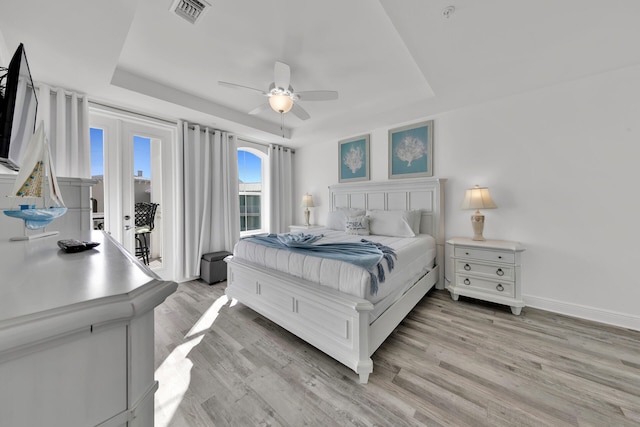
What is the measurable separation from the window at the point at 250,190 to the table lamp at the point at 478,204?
370cm

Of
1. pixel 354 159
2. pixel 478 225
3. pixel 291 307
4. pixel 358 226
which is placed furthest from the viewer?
pixel 354 159

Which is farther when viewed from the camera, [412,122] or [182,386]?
[412,122]

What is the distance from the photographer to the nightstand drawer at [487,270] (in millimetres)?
2600

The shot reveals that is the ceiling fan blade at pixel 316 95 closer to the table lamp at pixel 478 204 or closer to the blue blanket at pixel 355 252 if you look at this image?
the blue blanket at pixel 355 252

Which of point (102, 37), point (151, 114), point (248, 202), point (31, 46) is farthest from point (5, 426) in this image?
point (248, 202)

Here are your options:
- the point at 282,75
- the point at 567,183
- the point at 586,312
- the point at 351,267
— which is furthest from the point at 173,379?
the point at 567,183

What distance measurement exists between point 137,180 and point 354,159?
3373 millimetres

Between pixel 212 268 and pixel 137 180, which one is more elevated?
pixel 137 180

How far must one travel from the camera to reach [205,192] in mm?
3713

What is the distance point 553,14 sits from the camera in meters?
1.69

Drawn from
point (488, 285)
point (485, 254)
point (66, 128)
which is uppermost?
point (66, 128)

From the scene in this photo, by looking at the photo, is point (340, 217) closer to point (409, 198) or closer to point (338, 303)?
point (409, 198)

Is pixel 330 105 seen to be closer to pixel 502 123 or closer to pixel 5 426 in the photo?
pixel 502 123

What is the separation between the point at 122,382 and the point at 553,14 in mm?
2947
